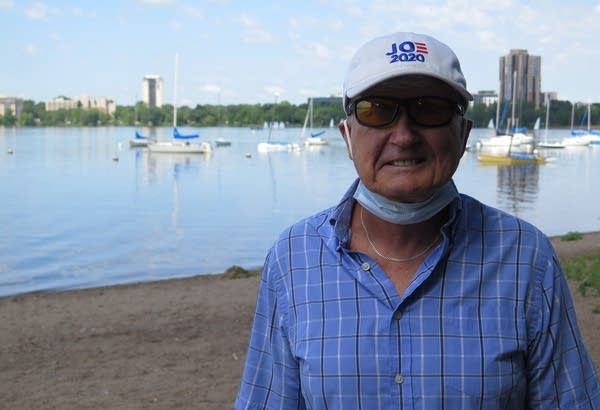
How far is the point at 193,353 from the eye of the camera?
8.66 m

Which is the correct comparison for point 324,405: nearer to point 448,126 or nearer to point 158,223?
point 448,126

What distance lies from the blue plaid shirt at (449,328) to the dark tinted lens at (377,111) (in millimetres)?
286

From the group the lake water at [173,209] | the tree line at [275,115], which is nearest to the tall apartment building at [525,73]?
the tree line at [275,115]

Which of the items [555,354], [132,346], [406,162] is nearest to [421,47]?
[406,162]

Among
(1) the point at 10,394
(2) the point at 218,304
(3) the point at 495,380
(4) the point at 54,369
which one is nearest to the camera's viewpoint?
(3) the point at 495,380

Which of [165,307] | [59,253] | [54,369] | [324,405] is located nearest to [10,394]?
[54,369]

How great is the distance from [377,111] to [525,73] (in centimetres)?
12750

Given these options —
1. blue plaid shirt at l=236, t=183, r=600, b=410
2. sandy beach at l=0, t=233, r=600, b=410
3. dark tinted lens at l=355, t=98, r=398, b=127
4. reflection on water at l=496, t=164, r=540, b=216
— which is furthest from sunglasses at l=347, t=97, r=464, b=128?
reflection on water at l=496, t=164, r=540, b=216

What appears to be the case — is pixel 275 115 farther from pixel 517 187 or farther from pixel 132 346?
pixel 132 346

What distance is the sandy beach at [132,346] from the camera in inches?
281

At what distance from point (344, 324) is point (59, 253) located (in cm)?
1987

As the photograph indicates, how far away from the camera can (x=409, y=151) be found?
2.10 metres

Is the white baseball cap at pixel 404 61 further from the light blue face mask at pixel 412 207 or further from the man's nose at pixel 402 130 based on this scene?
the light blue face mask at pixel 412 207

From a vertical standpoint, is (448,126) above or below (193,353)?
above
